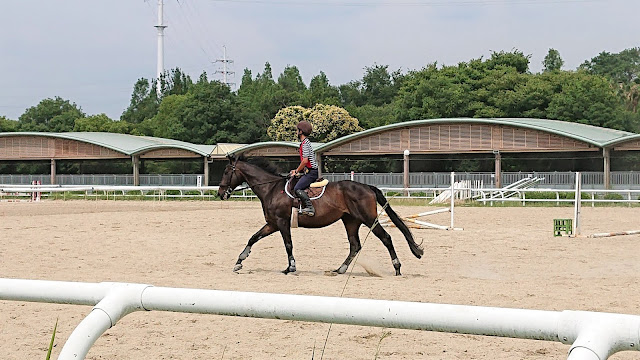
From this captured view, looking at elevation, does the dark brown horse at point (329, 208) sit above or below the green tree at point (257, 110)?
below

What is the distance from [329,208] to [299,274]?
1.08m

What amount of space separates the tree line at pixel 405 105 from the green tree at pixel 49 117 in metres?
0.11

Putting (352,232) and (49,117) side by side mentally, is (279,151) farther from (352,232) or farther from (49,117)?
(49,117)

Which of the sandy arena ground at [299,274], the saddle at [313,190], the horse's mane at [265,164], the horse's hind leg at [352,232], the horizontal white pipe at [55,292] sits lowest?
the sandy arena ground at [299,274]

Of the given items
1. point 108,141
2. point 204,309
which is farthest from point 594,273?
point 108,141

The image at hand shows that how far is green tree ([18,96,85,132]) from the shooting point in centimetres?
8325

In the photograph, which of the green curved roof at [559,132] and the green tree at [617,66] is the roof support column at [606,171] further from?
the green tree at [617,66]

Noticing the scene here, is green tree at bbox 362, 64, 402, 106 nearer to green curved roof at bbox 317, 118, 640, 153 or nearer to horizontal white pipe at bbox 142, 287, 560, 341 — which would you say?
green curved roof at bbox 317, 118, 640, 153

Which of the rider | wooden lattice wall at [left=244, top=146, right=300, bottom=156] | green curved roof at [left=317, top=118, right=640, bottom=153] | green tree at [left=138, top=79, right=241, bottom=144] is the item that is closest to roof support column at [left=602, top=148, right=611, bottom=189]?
green curved roof at [left=317, top=118, right=640, bottom=153]

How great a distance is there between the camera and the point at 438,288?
382 inches

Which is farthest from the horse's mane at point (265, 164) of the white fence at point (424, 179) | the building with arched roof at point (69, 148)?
the building with arched roof at point (69, 148)

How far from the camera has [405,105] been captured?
63062mm

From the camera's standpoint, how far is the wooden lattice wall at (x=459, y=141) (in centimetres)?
4038

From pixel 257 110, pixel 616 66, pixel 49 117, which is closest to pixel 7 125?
pixel 49 117
